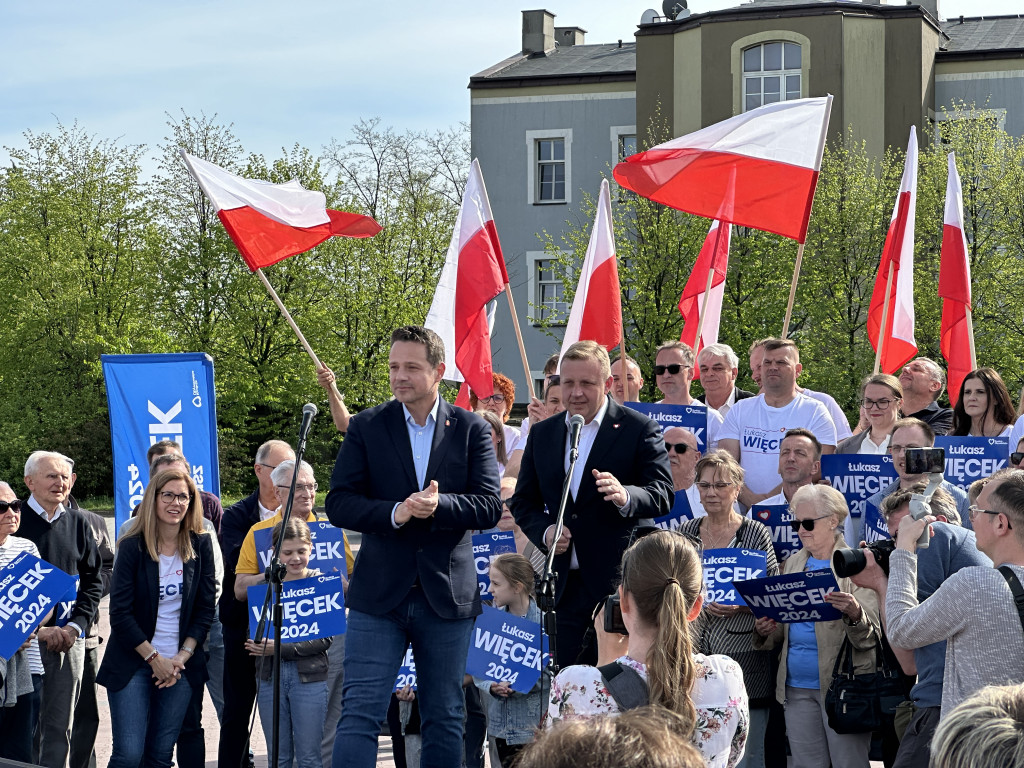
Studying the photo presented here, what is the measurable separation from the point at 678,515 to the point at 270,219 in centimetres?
482

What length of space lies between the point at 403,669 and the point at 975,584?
3738 millimetres

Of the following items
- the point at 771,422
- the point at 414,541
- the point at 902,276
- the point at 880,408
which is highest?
the point at 902,276

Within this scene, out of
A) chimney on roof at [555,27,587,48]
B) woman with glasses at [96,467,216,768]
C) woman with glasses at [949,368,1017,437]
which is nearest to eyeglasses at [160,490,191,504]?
woman with glasses at [96,467,216,768]

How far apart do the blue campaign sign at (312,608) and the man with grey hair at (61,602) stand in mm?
1295

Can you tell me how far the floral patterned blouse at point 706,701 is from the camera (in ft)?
12.1

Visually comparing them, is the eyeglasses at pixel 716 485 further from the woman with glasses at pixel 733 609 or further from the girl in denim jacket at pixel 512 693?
the girl in denim jacket at pixel 512 693

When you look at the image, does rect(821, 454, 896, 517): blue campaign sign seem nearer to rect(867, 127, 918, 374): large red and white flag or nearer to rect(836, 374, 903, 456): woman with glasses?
rect(836, 374, 903, 456): woman with glasses

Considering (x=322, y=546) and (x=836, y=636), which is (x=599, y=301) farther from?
(x=836, y=636)

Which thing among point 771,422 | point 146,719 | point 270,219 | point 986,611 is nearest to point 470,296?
point 270,219

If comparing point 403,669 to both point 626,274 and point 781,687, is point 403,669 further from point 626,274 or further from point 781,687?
point 626,274

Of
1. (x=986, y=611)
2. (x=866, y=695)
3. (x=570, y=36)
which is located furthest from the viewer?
(x=570, y=36)

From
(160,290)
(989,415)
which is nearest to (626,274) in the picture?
(160,290)

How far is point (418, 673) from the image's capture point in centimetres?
580

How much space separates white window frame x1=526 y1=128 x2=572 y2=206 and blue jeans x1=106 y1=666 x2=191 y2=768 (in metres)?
36.0
